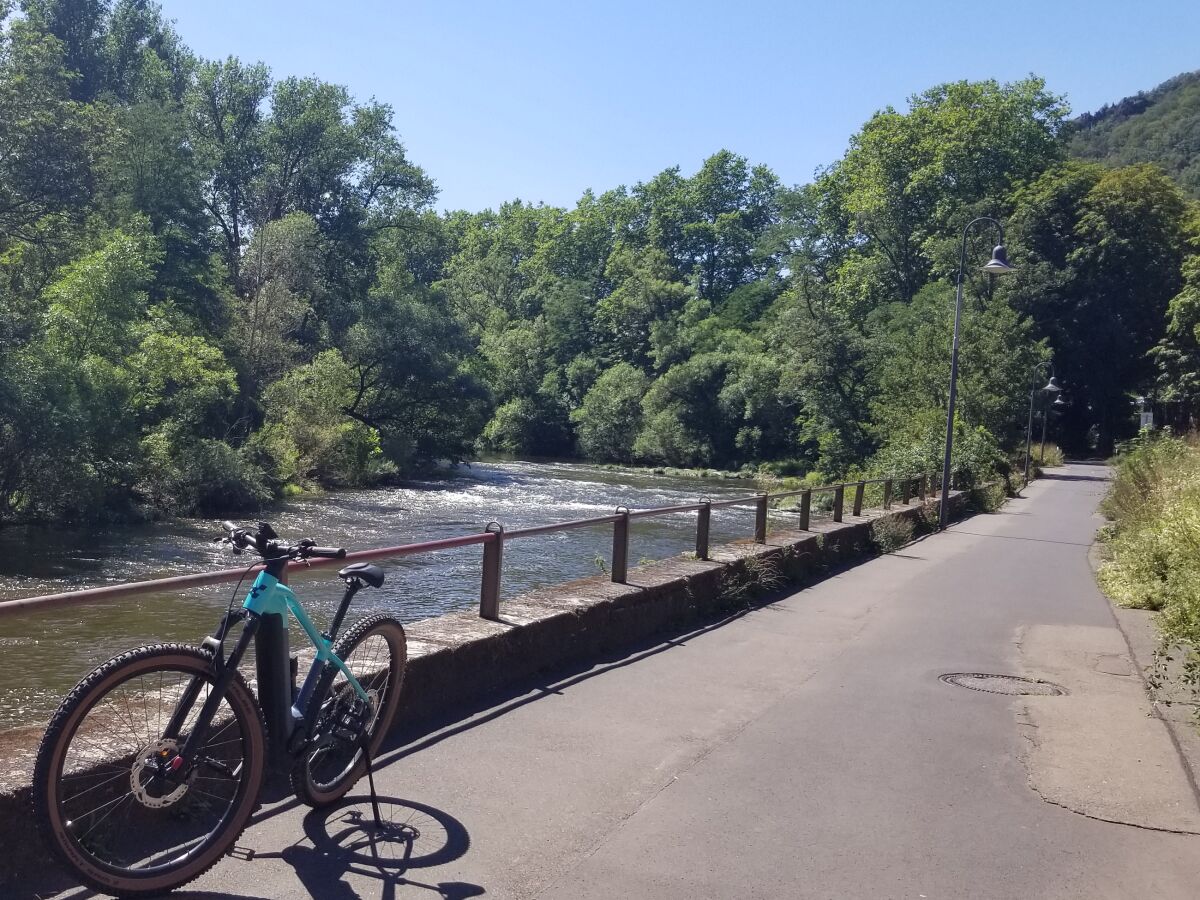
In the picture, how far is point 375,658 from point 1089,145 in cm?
16871

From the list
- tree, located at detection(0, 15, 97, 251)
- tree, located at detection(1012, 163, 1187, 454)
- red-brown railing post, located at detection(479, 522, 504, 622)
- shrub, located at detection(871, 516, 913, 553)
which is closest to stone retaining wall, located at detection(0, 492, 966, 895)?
red-brown railing post, located at detection(479, 522, 504, 622)

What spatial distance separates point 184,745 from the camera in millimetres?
3582

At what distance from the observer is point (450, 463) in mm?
47844

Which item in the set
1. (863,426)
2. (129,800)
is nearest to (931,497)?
(863,426)

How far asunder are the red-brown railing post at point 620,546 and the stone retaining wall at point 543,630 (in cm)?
12

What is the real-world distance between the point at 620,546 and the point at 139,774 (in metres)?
5.41

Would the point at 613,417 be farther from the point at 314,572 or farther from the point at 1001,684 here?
the point at 1001,684

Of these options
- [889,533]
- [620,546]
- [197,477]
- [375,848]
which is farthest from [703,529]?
[197,477]

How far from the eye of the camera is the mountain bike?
3.29 m

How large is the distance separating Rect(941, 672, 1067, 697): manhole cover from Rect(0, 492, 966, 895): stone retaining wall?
2399mm

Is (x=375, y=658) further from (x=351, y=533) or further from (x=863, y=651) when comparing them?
(x=351, y=533)

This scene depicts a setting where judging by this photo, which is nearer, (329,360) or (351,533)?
(351,533)

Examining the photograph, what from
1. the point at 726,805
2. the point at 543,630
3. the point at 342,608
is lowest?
the point at 726,805

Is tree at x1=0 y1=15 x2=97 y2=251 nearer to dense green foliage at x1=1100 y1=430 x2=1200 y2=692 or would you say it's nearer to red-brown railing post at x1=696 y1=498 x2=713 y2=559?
red-brown railing post at x1=696 y1=498 x2=713 y2=559
